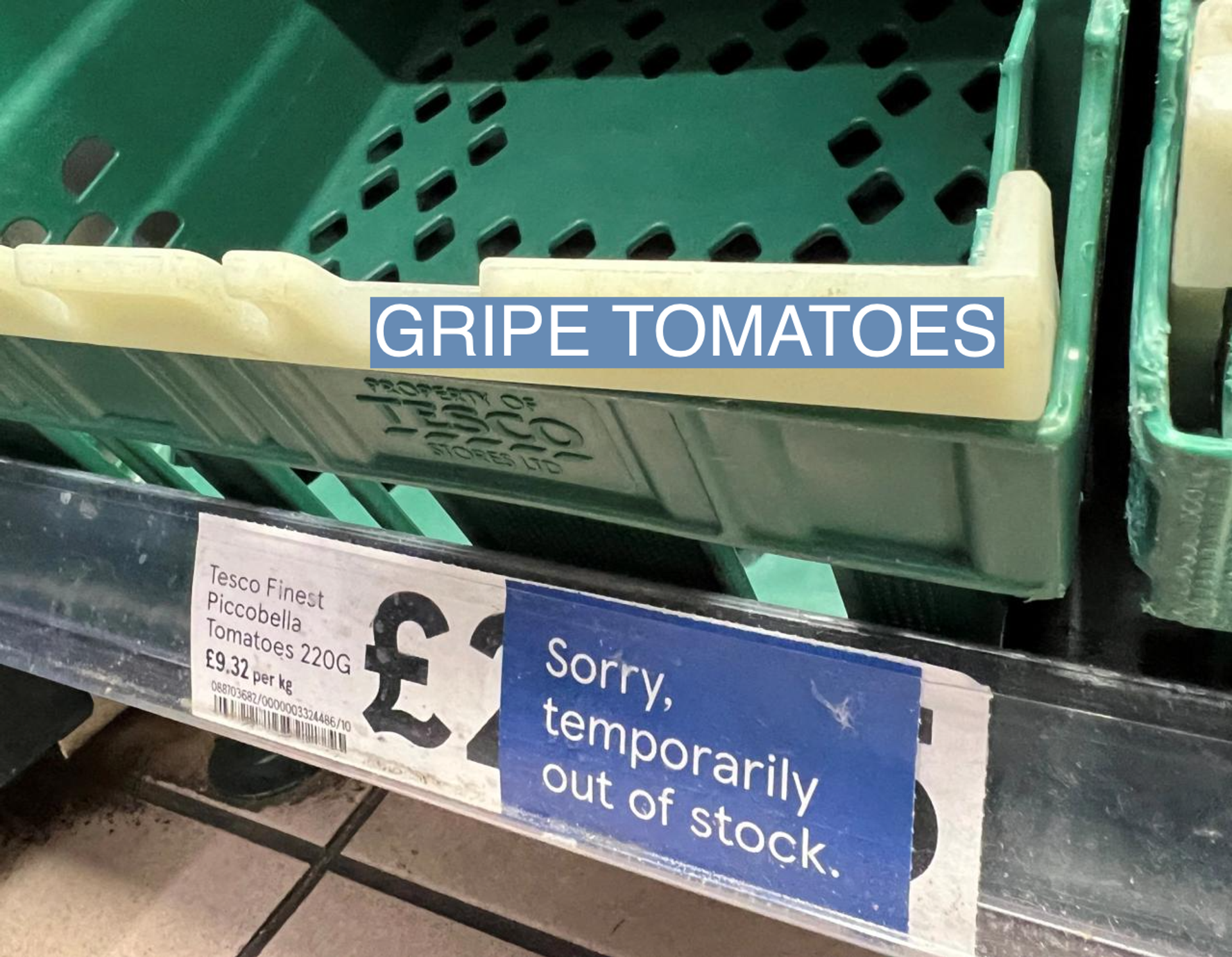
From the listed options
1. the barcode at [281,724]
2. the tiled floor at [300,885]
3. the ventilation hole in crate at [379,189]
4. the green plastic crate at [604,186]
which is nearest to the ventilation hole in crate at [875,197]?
the green plastic crate at [604,186]

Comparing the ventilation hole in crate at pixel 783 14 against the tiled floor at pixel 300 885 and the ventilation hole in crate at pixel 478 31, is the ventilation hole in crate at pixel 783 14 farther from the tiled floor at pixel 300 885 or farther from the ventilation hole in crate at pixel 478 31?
the tiled floor at pixel 300 885

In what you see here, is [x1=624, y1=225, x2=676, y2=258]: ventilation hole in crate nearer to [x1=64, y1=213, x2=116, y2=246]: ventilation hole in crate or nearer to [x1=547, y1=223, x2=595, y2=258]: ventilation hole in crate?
[x1=547, y1=223, x2=595, y2=258]: ventilation hole in crate

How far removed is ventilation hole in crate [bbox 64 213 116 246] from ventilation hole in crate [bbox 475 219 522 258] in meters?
0.24

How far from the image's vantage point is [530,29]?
76 cm

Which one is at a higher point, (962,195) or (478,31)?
(478,31)

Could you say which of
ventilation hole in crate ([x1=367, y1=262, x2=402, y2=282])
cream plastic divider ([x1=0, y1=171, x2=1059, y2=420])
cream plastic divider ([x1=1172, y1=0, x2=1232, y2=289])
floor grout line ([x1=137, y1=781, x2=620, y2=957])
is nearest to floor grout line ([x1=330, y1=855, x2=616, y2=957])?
floor grout line ([x1=137, y1=781, x2=620, y2=957])

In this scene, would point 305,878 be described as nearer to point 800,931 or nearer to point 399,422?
point 800,931

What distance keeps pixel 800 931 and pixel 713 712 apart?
20.2 inches

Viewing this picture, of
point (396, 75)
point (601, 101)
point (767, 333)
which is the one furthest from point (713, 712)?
point (396, 75)

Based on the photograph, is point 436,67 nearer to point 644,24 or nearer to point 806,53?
point 644,24

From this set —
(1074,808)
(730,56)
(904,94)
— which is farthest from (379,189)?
(1074,808)

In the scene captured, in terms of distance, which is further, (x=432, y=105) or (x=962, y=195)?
(x=432, y=105)

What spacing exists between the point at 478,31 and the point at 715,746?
584 millimetres

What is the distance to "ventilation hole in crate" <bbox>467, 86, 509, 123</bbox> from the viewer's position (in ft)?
2.39
